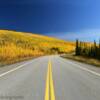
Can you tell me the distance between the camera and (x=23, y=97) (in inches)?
365

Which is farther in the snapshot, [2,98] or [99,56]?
[99,56]

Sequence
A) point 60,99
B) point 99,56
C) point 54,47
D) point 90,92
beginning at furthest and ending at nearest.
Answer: point 54,47 < point 99,56 < point 90,92 < point 60,99

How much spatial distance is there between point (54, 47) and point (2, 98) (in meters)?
119

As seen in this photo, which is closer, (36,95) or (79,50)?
(36,95)

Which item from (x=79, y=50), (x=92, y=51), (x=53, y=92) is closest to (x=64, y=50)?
(x=79, y=50)

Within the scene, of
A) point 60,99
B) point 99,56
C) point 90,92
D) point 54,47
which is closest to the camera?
point 60,99

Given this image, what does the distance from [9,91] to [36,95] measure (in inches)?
52.5

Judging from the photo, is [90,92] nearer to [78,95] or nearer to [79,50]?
[78,95]

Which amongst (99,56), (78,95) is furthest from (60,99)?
(99,56)

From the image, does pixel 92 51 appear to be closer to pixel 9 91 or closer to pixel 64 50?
pixel 64 50

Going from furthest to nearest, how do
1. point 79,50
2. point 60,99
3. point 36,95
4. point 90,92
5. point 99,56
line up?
point 79,50
point 99,56
point 90,92
point 36,95
point 60,99

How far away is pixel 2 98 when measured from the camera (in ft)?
29.9

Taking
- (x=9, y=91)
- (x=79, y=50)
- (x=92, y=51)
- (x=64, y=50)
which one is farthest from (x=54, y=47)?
(x=9, y=91)

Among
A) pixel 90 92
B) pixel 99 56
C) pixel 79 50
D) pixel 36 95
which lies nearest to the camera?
pixel 36 95
